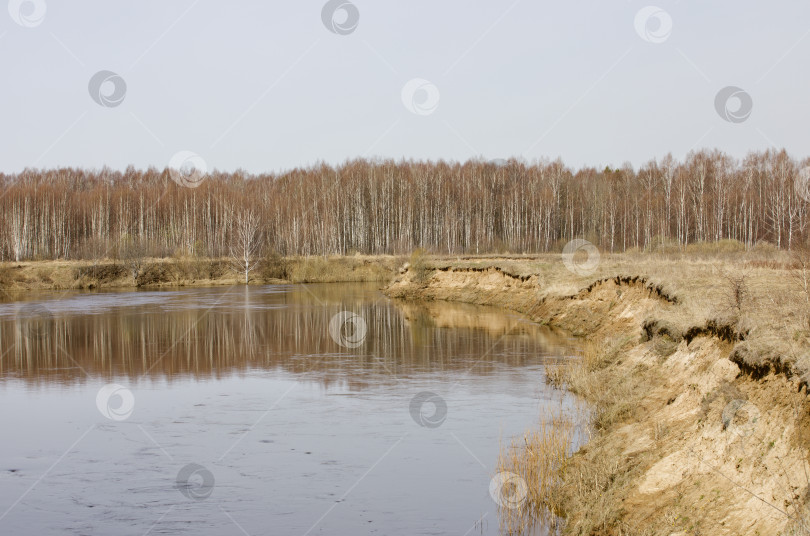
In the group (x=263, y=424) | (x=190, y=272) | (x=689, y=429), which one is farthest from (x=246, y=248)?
(x=689, y=429)

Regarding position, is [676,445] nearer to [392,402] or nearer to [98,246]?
[392,402]

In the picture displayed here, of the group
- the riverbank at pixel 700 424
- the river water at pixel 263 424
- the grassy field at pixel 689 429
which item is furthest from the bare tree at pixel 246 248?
the riverbank at pixel 700 424

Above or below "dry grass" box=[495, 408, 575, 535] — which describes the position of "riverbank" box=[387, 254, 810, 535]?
above

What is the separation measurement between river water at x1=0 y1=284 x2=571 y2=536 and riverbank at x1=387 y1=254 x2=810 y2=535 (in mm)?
1567

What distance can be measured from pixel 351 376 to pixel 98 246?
5809 centimetres

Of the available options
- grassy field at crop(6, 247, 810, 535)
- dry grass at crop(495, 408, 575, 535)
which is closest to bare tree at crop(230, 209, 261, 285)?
grassy field at crop(6, 247, 810, 535)

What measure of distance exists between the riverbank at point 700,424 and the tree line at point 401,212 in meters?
57.2

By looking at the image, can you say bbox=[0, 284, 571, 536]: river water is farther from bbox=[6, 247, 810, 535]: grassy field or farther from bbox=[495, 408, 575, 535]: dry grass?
bbox=[6, 247, 810, 535]: grassy field

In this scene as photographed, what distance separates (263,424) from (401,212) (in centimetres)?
6991

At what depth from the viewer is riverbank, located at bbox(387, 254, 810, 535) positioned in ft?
25.5

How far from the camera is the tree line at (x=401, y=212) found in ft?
244

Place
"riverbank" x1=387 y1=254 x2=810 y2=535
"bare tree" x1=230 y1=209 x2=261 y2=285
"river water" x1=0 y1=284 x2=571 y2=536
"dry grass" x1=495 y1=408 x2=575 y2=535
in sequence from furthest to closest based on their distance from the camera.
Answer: "bare tree" x1=230 y1=209 x2=261 y2=285, "river water" x1=0 y1=284 x2=571 y2=536, "dry grass" x1=495 y1=408 x2=575 y2=535, "riverbank" x1=387 y1=254 x2=810 y2=535

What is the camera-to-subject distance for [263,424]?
15977 mm

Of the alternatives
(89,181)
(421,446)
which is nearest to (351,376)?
(421,446)
